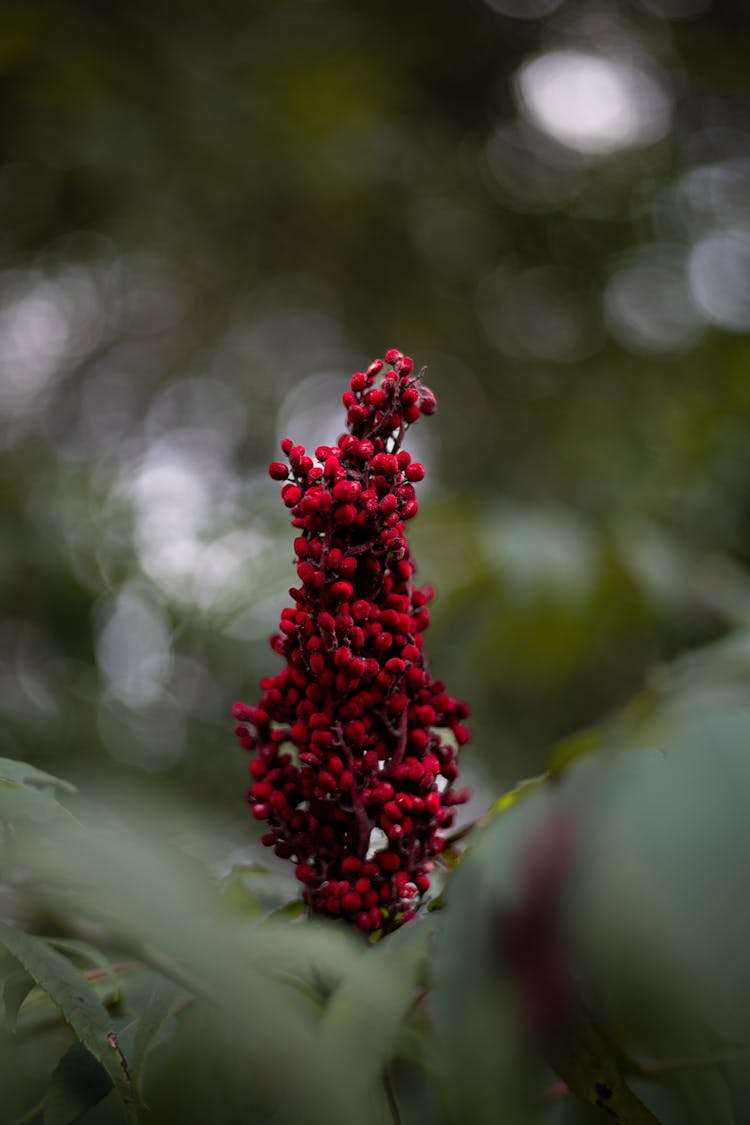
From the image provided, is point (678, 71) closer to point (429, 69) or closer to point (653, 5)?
point (653, 5)

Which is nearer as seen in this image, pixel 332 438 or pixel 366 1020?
pixel 366 1020

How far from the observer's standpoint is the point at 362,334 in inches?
226

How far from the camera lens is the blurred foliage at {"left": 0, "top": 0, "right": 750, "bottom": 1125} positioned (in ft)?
2.40

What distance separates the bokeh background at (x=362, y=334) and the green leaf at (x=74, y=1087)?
0.89 metres

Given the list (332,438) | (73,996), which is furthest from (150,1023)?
(332,438)

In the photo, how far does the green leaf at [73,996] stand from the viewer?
860 mm

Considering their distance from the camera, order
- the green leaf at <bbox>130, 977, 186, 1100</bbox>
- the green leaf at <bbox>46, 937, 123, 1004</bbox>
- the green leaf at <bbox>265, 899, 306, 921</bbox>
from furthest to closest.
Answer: the green leaf at <bbox>265, 899, 306, 921</bbox>
the green leaf at <bbox>46, 937, 123, 1004</bbox>
the green leaf at <bbox>130, 977, 186, 1100</bbox>

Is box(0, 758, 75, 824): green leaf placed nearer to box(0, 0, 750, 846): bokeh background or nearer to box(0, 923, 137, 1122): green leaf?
box(0, 923, 137, 1122): green leaf

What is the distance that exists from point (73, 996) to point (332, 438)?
4.30m

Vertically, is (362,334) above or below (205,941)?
above

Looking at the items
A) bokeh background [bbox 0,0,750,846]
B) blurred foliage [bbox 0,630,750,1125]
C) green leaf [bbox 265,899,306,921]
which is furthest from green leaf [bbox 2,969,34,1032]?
bokeh background [bbox 0,0,750,846]

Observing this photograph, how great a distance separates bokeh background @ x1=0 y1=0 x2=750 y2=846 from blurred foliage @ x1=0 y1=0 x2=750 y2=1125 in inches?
0.8

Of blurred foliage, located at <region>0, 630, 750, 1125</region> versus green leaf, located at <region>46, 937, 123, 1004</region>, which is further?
green leaf, located at <region>46, 937, 123, 1004</region>

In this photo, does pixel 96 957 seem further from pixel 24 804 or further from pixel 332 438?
pixel 332 438
